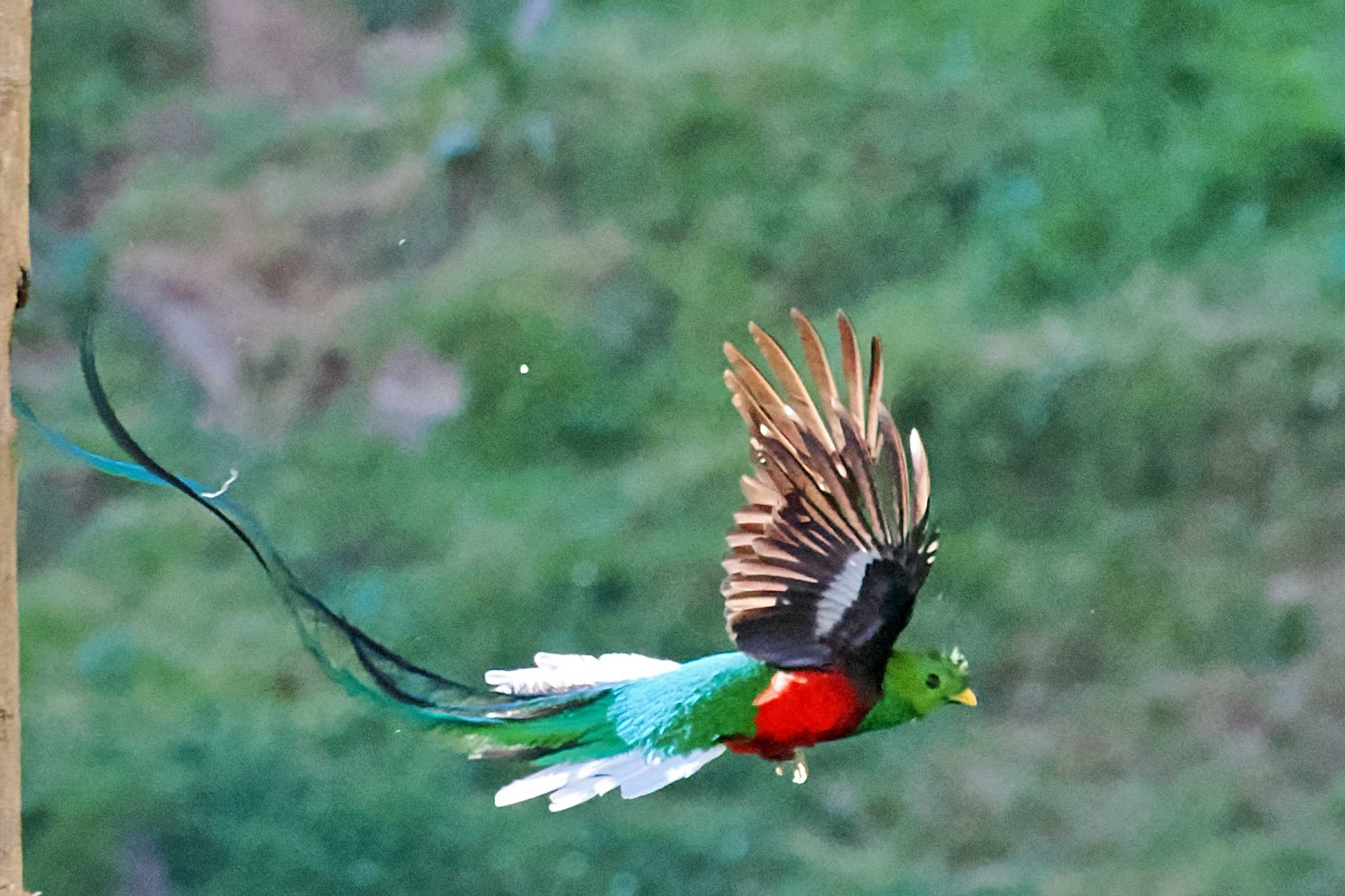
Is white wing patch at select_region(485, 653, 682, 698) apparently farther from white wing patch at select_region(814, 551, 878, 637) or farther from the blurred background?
the blurred background

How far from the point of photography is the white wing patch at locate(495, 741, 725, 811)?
4.18ft

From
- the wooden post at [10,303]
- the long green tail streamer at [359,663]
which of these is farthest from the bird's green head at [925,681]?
the wooden post at [10,303]

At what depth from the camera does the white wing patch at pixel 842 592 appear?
1217 millimetres

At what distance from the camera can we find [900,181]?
→ 1.70m

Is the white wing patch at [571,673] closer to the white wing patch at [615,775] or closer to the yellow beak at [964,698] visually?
the white wing patch at [615,775]

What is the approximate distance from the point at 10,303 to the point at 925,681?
735 mm

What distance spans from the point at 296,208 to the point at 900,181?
0.65m

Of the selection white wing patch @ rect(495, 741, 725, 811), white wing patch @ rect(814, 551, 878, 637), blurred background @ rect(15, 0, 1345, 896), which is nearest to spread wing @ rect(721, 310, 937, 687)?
white wing patch @ rect(814, 551, 878, 637)

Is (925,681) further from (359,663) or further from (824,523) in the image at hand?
(359,663)

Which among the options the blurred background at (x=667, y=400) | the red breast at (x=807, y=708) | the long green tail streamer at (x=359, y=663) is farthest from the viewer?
the blurred background at (x=667, y=400)

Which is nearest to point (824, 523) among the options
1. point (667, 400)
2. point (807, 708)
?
point (807, 708)

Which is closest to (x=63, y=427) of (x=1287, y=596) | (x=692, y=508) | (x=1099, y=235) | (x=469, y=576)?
(x=469, y=576)

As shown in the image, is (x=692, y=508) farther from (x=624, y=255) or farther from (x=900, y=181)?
(x=900, y=181)

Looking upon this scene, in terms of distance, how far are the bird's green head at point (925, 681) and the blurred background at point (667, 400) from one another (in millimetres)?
394
